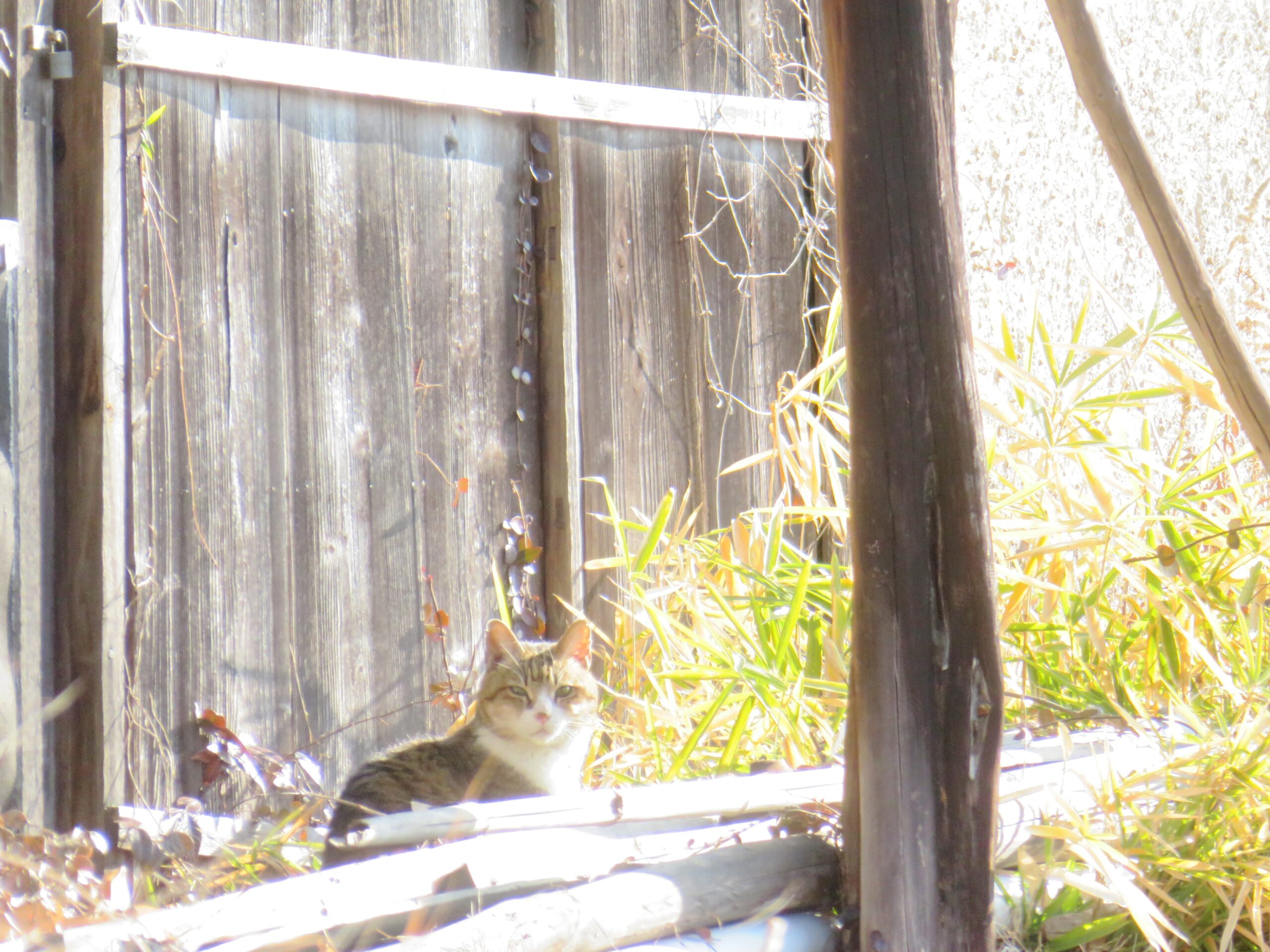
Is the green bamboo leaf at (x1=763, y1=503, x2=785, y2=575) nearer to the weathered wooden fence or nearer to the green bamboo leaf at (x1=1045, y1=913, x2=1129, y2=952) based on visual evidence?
the weathered wooden fence

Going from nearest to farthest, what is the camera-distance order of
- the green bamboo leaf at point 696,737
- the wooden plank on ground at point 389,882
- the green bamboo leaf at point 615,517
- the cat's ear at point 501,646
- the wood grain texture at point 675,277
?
the wooden plank on ground at point 389,882
the green bamboo leaf at point 696,737
the cat's ear at point 501,646
the green bamboo leaf at point 615,517
the wood grain texture at point 675,277

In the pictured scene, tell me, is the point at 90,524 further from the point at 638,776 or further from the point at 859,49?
the point at 859,49

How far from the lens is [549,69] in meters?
3.27

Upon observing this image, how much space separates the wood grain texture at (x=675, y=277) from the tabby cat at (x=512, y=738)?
560 millimetres

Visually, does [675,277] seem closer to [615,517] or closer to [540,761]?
[615,517]

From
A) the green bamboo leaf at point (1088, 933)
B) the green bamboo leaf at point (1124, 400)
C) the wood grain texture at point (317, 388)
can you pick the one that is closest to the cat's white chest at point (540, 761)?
the wood grain texture at point (317, 388)

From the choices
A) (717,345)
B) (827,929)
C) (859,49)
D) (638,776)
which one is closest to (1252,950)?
(827,929)

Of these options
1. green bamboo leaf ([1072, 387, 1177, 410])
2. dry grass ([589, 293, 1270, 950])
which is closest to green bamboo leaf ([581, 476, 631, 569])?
dry grass ([589, 293, 1270, 950])

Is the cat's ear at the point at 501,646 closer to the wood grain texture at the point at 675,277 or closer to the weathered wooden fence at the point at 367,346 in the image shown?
the weathered wooden fence at the point at 367,346

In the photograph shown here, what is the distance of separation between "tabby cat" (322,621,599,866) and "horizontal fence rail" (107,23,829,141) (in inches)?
53.5

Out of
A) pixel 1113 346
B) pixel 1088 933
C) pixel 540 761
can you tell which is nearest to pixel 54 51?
pixel 540 761

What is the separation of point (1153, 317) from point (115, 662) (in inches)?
Result: 96.8

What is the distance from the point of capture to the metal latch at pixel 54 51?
255 centimetres

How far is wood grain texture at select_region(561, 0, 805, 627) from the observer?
338 cm
